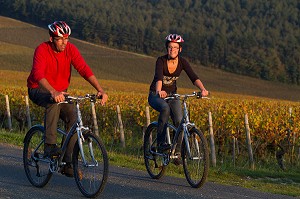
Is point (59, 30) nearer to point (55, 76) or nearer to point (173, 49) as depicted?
point (55, 76)

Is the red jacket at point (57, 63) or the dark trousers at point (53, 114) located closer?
the red jacket at point (57, 63)

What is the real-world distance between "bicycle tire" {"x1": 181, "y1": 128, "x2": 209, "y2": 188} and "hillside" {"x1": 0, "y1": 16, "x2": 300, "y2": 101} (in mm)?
59021

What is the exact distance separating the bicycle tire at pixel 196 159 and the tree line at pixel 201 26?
7210cm

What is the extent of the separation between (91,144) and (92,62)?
68838 mm

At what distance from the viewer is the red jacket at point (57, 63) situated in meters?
9.17

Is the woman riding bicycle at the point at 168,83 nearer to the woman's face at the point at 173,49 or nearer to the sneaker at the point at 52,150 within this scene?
the woman's face at the point at 173,49

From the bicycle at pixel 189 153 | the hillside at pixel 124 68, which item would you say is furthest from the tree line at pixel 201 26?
the bicycle at pixel 189 153

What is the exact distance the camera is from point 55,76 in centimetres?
925

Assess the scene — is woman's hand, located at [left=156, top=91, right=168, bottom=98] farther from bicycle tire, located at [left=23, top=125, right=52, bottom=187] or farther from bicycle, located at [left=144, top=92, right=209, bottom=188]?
bicycle tire, located at [left=23, top=125, right=52, bottom=187]

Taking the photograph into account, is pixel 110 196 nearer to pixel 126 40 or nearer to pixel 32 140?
pixel 32 140

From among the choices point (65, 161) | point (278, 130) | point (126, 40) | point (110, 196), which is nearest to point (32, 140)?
point (65, 161)

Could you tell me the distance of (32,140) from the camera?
10109 mm

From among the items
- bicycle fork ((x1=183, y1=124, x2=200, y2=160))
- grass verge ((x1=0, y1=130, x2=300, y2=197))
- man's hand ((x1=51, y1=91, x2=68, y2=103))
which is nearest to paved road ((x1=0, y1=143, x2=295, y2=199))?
bicycle fork ((x1=183, y1=124, x2=200, y2=160))

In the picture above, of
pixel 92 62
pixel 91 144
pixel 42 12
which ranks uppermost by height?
pixel 42 12
